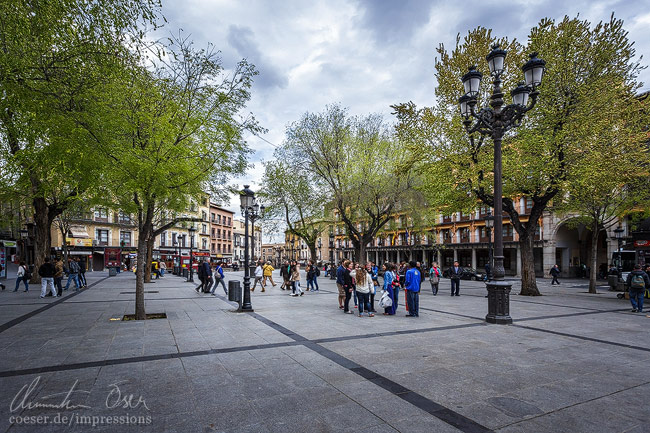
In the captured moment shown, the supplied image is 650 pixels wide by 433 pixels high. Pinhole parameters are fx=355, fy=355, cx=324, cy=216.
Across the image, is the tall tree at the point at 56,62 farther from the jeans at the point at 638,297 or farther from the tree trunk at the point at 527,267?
the tree trunk at the point at 527,267

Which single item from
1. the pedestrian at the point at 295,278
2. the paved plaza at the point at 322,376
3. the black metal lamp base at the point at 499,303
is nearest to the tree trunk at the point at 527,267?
the paved plaza at the point at 322,376

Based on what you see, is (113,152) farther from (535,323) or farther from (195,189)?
(535,323)

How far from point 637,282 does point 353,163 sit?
15.9 m

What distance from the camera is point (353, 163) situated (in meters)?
23.9

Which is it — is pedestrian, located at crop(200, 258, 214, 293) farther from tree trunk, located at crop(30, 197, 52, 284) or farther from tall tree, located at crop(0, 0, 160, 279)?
tall tree, located at crop(0, 0, 160, 279)

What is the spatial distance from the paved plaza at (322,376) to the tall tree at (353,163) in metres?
15.0

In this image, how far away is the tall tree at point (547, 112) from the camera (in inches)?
590

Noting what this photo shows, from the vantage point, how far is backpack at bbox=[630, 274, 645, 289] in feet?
38.4

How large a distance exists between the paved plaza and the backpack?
9.87 ft

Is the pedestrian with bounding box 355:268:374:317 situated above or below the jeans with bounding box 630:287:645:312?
above
